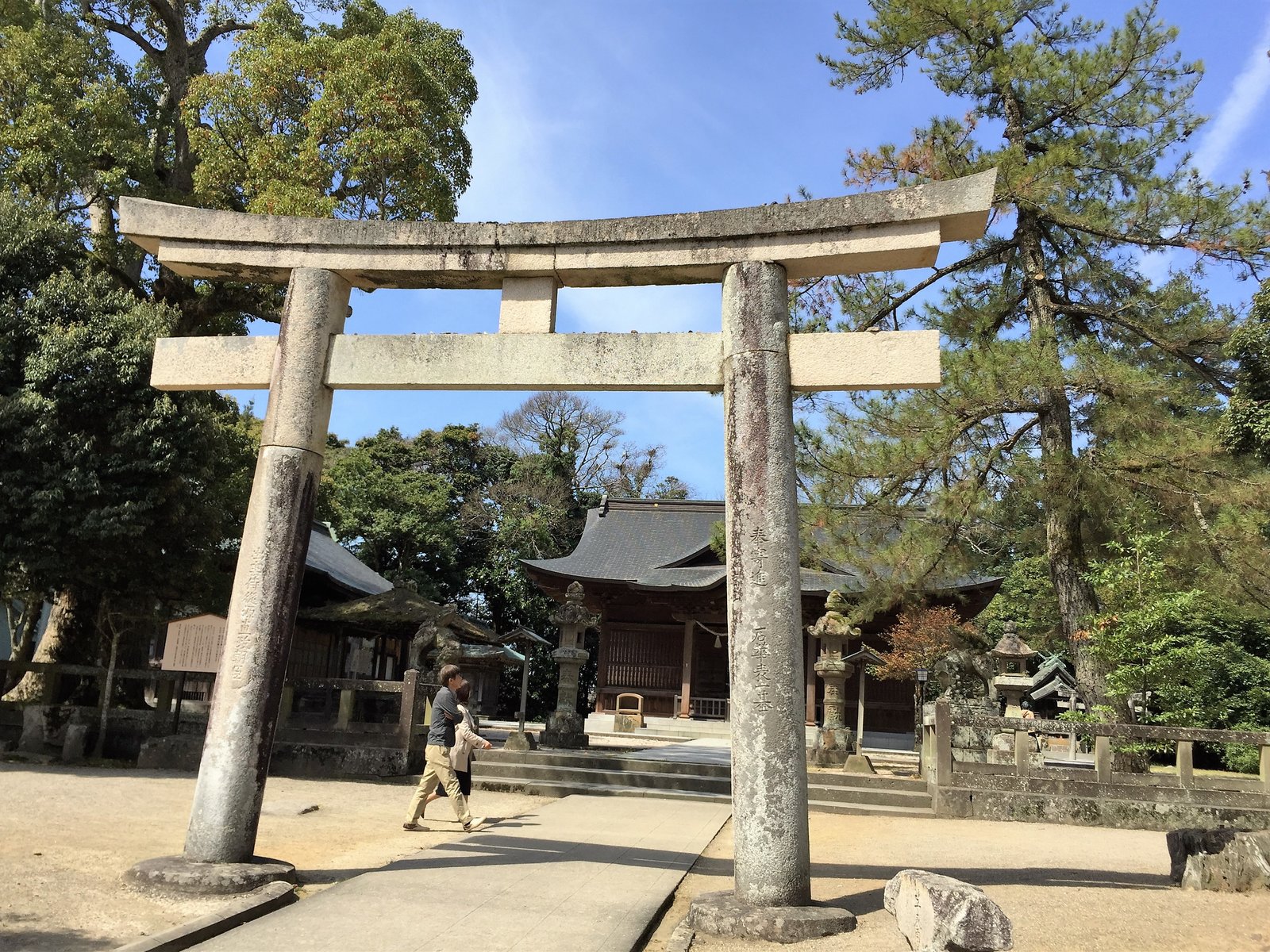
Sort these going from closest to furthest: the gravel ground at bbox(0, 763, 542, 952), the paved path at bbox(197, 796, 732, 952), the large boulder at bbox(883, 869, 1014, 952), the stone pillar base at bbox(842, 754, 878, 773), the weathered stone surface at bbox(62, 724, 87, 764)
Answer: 1. the large boulder at bbox(883, 869, 1014, 952)
2. the paved path at bbox(197, 796, 732, 952)
3. the gravel ground at bbox(0, 763, 542, 952)
4. the weathered stone surface at bbox(62, 724, 87, 764)
5. the stone pillar base at bbox(842, 754, 878, 773)

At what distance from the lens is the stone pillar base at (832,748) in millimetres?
13914

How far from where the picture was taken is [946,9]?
548 inches

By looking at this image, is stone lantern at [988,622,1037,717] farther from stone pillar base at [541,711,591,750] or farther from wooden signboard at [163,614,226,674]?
wooden signboard at [163,614,226,674]

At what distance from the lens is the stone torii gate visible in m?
5.18

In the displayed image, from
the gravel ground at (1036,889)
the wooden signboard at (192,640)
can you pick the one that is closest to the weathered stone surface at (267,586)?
the gravel ground at (1036,889)

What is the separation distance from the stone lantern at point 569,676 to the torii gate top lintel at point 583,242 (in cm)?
918

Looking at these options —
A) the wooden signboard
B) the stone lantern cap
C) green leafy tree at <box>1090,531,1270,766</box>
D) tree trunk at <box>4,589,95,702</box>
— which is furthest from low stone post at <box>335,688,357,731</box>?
green leafy tree at <box>1090,531,1270,766</box>

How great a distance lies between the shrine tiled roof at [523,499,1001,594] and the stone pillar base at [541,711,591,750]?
26.7 ft

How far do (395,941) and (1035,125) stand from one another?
49.4 ft

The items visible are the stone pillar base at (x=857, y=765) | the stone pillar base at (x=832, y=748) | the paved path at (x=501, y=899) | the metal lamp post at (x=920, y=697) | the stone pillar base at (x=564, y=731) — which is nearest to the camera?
the paved path at (x=501, y=899)

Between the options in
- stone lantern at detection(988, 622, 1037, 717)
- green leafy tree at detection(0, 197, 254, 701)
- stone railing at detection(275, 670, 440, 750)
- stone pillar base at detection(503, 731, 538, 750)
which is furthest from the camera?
stone lantern at detection(988, 622, 1037, 717)

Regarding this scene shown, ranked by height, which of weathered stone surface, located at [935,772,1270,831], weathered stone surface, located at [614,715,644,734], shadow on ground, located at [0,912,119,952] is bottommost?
shadow on ground, located at [0,912,119,952]

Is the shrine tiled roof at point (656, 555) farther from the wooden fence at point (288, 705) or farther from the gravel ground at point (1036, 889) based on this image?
the gravel ground at point (1036, 889)

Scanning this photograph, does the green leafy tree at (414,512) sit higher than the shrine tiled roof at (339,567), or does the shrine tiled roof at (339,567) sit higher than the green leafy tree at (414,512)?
the green leafy tree at (414,512)
